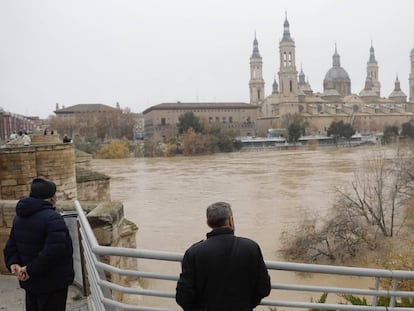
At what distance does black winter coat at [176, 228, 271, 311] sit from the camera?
263 centimetres

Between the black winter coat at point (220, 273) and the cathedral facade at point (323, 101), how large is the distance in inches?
3952

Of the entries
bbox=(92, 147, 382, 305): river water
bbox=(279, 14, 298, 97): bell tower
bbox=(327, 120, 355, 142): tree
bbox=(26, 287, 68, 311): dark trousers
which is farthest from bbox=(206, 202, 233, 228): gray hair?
bbox=(279, 14, 298, 97): bell tower

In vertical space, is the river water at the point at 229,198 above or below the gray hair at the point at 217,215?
below

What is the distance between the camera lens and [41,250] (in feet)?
11.0

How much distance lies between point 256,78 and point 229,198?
11250cm

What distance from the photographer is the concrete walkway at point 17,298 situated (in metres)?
4.41

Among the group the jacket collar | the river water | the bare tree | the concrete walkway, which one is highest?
the jacket collar

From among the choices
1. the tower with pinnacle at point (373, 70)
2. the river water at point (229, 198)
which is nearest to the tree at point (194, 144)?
the river water at point (229, 198)

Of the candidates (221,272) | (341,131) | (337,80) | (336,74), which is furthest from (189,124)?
(221,272)

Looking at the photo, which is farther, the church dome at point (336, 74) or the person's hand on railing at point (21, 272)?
the church dome at point (336, 74)

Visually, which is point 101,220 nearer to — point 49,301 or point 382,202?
point 49,301

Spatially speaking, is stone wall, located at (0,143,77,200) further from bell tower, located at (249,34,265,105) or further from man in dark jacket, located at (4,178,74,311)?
bell tower, located at (249,34,265,105)

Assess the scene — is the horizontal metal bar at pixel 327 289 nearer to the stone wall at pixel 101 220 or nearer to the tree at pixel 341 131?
the stone wall at pixel 101 220

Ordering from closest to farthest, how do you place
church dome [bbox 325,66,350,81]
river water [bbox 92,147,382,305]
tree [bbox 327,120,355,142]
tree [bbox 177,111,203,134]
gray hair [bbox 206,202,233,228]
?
gray hair [bbox 206,202,233,228]
river water [bbox 92,147,382,305]
tree [bbox 177,111,203,134]
tree [bbox 327,120,355,142]
church dome [bbox 325,66,350,81]
